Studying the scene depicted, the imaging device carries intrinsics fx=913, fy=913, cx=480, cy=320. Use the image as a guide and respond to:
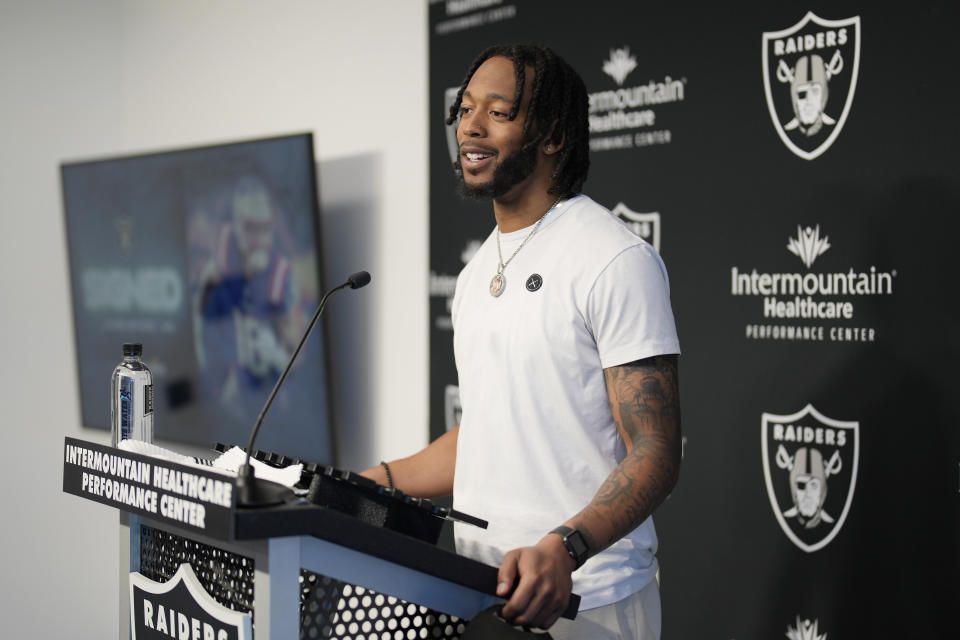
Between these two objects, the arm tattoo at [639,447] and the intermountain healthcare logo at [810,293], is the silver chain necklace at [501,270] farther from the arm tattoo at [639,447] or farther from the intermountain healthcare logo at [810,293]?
the intermountain healthcare logo at [810,293]

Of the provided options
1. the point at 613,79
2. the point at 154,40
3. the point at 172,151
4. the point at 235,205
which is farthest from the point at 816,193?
the point at 154,40

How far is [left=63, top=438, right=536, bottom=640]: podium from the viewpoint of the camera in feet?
3.39

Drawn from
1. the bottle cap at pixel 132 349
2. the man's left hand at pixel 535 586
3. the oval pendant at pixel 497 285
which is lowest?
the man's left hand at pixel 535 586

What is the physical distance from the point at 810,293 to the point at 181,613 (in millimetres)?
1519

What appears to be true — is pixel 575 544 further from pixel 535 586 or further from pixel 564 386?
pixel 564 386

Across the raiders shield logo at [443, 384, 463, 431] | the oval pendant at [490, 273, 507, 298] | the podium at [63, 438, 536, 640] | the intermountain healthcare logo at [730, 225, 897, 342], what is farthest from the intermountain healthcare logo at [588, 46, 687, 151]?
the podium at [63, 438, 536, 640]

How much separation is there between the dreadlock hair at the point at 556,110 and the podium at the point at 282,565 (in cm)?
75

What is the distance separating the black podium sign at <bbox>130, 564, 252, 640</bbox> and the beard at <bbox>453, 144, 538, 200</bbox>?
0.76m

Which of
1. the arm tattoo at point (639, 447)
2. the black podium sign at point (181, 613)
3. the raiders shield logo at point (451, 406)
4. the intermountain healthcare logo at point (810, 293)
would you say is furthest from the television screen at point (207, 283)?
the arm tattoo at point (639, 447)

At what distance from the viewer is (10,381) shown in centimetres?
428

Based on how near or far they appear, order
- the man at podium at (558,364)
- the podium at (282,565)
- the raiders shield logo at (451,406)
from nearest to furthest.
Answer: the podium at (282,565)
the man at podium at (558,364)
the raiders shield logo at (451,406)

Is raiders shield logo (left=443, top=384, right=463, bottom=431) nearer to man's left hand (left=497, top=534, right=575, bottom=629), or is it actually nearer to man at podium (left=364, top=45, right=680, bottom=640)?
man at podium (left=364, top=45, right=680, bottom=640)

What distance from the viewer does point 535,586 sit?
1089 millimetres

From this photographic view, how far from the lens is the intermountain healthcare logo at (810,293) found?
201cm
